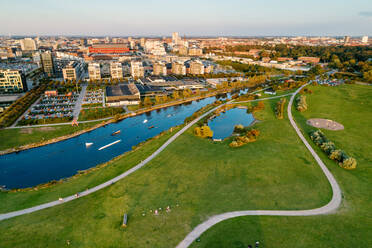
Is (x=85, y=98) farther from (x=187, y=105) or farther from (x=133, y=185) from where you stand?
(x=133, y=185)

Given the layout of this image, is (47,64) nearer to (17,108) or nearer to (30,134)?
(17,108)

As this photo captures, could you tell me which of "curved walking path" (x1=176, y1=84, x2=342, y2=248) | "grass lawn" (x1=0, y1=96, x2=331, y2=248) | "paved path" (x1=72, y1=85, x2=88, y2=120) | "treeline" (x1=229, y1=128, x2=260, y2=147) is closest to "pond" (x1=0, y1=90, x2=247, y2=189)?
"grass lawn" (x1=0, y1=96, x2=331, y2=248)

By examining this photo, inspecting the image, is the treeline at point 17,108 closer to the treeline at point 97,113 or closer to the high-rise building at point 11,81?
the high-rise building at point 11,81

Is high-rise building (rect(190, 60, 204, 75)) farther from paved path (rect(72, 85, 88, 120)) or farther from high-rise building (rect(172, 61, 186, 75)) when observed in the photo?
paved path (rect(72, 85, 88, 120))

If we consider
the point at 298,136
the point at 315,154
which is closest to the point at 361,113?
the point at 298,136

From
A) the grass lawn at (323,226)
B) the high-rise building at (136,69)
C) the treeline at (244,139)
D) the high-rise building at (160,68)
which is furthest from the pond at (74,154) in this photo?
the high-rise building at (160,68)
